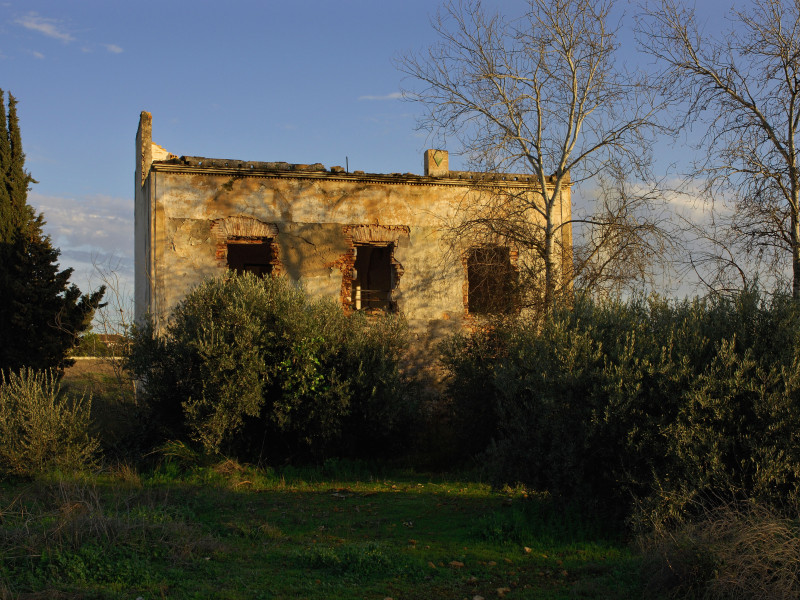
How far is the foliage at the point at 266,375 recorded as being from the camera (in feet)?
39.1

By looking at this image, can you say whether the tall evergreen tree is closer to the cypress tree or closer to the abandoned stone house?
the cypress tree

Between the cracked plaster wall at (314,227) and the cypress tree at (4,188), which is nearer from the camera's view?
the cracked plaster wall at (314,227)

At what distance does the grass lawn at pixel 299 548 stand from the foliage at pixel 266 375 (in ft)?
7.39

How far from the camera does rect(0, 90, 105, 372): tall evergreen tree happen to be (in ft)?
54.1

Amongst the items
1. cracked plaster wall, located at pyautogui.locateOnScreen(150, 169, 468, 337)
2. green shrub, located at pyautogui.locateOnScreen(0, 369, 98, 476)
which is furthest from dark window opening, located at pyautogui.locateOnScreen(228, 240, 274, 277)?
green shrub, located at pyautogui.locateOnScreen(0, 369, 98, 476)

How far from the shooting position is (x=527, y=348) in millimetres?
9203

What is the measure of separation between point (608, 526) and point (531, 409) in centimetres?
159

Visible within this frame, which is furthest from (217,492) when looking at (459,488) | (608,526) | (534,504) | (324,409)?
(608,526)

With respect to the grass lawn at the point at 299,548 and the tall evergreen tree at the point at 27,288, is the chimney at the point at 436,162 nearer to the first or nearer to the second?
the tall evergreen tree at the point at 27,288

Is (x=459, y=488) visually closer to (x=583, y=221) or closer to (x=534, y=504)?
(x=534, y=504)

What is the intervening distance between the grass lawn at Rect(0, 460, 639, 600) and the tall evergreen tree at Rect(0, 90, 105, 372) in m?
7.08

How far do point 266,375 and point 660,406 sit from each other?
6949mm

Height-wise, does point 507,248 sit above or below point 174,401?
above

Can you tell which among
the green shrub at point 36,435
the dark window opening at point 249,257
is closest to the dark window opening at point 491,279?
the dark window opening at point 249,257
